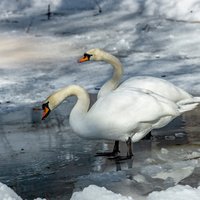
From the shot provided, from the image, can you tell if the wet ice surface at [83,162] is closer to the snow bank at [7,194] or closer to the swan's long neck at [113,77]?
the snow bank at [7,194]

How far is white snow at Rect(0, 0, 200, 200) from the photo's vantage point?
6.98 m

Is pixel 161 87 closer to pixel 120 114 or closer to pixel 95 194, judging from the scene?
pixel 120 114

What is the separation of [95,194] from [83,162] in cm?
133

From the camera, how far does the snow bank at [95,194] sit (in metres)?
5.37

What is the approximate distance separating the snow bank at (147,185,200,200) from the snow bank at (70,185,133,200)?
26 cm

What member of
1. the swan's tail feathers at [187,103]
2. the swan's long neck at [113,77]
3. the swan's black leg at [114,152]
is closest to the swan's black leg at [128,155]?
the swan's black leg at [114,152]

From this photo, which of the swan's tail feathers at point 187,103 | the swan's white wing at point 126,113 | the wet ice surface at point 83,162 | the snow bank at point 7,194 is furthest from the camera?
the swan's tail feathers at point 187,103

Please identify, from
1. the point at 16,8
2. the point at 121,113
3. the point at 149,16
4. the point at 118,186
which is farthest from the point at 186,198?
the point at 16,8

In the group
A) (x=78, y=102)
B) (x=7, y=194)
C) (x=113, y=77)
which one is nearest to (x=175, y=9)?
(x=113, y=77)

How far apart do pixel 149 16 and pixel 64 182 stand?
9.26 m

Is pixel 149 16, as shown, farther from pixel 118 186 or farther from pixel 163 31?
pixel 118 186

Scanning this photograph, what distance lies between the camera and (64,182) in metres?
6.13

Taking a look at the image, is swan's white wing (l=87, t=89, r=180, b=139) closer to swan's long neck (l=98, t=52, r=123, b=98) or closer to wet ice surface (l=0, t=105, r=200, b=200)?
wet ice surface (l=0, t=105, r=200, b=200)

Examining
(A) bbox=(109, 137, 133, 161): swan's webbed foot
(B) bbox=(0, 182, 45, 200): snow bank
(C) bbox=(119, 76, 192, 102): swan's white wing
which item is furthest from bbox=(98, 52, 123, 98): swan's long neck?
(B) bbox=(0, 182, 45, 200): snow bank
